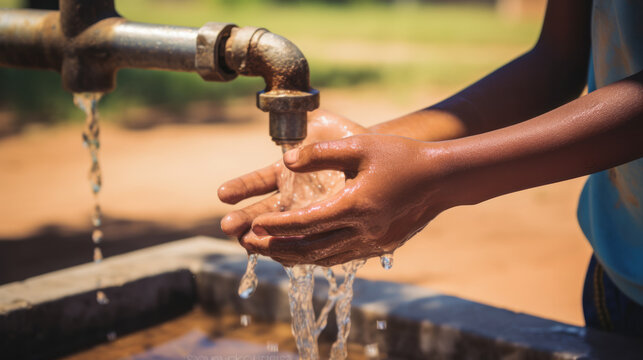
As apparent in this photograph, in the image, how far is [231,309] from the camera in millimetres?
2227

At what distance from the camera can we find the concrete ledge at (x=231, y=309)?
1714mm

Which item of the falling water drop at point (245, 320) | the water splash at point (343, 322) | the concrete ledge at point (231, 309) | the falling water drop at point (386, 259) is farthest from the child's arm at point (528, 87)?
the falling water drop at point (245, 320)

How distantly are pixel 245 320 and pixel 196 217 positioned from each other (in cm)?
278

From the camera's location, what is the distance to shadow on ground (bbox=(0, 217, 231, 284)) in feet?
12.8

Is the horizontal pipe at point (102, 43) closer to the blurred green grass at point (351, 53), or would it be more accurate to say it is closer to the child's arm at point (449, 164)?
the child's arm at point (449, 164)

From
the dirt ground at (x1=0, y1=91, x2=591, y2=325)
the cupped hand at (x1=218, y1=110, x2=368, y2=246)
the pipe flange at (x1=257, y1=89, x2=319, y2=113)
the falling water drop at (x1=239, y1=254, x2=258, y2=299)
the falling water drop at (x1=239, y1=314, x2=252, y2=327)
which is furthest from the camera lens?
the dirt ground at (x1=0, y1=91, x2=591, y2=325)

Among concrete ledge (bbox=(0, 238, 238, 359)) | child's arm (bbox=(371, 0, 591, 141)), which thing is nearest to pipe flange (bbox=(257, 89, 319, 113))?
child's arm (bbox=(371, 0, 591, 141))

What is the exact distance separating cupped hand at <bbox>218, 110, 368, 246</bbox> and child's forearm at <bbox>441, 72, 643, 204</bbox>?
431 millimetres

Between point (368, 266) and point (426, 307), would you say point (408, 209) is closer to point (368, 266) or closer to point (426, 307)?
point (426, 307)

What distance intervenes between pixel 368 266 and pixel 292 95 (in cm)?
282

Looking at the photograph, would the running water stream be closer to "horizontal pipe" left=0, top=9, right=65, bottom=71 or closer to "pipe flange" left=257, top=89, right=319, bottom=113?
"pipe flange" left=257, top=89, right=319, bottom=113

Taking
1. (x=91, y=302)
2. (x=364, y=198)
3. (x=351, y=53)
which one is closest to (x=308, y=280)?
(x=364, y=198)

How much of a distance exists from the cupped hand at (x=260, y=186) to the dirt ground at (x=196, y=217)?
208 cm

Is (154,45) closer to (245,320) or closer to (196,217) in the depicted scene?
(245,320)
